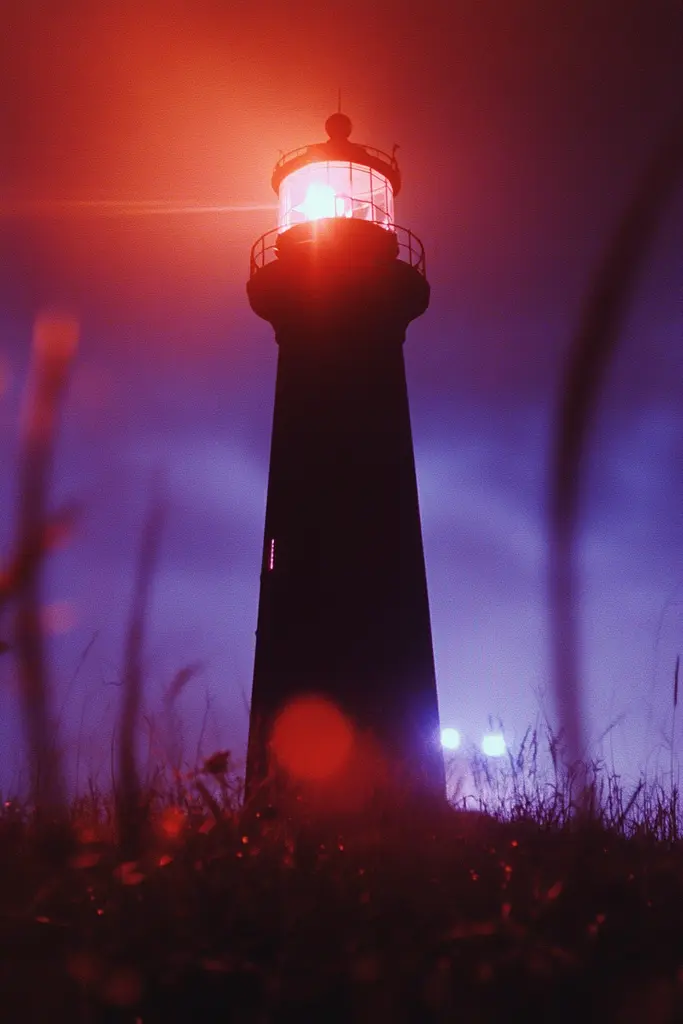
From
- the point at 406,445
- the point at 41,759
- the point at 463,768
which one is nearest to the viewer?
the point at 41,759

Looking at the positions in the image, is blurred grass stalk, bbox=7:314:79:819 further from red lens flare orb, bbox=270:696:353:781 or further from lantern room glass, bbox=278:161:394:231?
lantern room glass, bbox=278:161:394:231

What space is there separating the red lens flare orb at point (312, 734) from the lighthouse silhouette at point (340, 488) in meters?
0.01

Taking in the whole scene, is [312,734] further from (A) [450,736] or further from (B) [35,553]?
(B) [35,553]

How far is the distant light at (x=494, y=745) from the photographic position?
5.23 m

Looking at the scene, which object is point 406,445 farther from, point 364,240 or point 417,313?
point 364,240

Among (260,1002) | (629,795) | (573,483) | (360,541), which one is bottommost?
(260,1002)

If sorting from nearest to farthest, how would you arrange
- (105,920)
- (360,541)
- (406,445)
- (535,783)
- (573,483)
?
(105,920) < (573,483) < (535,783) < (360,541) < (406,445)

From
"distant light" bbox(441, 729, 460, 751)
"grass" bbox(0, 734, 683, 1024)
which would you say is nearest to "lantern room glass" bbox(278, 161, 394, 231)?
"distant light" bbox(441, 729, 460, 751)

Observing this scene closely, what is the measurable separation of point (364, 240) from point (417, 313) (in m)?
0.98

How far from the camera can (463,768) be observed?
5500 mm

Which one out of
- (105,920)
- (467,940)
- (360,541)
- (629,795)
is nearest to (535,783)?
(629,795)

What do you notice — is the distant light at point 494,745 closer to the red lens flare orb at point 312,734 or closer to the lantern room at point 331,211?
the red lens flare orb at point 312,734

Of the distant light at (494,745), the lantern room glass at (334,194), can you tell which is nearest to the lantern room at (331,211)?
the lantern room glass at (334,194)

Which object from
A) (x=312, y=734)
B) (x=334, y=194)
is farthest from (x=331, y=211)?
(x=312, y=734)
